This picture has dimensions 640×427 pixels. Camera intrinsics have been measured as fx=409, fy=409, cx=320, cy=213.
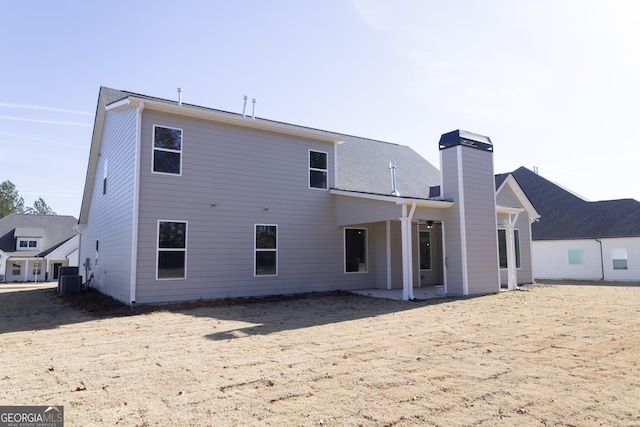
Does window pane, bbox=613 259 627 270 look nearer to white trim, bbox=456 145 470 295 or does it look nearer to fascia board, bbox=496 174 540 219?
fascia board, bbox=496 174 540 219

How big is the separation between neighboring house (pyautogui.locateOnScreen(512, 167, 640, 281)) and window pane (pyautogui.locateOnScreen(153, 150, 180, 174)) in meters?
20.4

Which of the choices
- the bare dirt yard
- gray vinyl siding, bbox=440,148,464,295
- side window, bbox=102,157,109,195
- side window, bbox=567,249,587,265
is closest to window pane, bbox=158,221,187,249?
the bare dirt yard

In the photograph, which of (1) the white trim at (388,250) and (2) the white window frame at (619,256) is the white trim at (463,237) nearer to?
(1) the white trim at (388,250)

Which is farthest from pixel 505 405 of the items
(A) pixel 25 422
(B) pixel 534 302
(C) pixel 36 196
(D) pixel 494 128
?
(C) pixel 36 196

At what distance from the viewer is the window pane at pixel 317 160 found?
1377cm

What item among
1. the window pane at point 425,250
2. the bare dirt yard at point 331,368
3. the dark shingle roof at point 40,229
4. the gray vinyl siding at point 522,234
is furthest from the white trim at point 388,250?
the dark shingle roof at point 40,229

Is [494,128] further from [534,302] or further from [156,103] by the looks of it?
[156,103]

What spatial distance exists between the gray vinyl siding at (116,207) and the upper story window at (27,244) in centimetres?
2518

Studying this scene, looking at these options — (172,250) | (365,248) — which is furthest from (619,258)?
(172,250)

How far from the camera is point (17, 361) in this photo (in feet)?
17.9

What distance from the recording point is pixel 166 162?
439 inches

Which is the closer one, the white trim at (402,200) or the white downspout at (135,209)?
the white downspout at (135,209)

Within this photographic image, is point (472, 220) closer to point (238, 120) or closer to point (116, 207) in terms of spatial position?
point (238, 120)

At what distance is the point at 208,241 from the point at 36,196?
62.1 m
